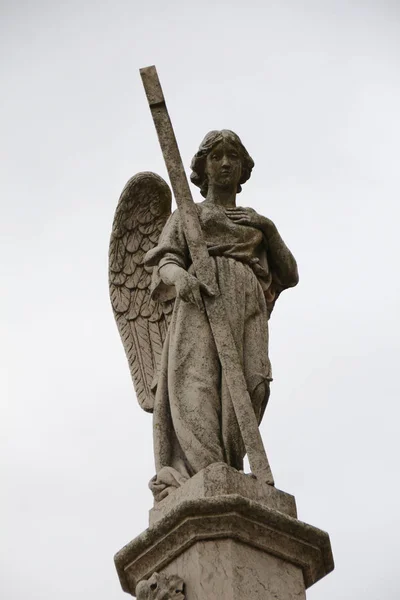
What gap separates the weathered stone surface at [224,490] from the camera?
8195mm

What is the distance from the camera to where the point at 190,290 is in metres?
9.09

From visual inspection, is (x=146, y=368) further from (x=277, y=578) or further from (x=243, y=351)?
(x=277, y=578)

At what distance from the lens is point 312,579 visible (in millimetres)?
8484

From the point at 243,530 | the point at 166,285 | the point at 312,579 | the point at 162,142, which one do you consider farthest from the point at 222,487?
the point at 162,142

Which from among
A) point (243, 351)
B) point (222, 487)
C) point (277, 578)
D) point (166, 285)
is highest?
point (166, 285)

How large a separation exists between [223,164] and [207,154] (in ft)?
0.50

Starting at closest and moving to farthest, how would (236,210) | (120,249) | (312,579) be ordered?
(312,579), (236,210), (120,249)

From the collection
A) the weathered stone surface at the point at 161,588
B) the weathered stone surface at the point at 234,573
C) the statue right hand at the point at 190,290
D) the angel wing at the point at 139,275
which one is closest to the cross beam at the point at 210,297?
the statue right hand at the point at 190,290

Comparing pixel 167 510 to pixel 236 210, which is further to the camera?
pixel 236 210

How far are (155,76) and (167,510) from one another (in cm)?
321

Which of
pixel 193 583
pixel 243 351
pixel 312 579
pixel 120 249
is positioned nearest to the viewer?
pixel 193 583

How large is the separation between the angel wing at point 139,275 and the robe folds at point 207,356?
1.99ft

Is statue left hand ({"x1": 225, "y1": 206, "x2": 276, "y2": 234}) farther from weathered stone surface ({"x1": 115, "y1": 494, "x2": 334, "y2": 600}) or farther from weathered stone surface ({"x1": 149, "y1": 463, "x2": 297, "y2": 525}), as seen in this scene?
weathered stone surface ({"x1": 115, "y1": 494, "x2": 334, "y2": 600})

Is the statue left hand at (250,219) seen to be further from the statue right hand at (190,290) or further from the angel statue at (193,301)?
the statue right hand at (190,290)
